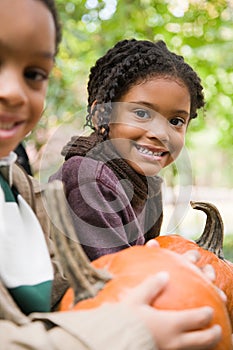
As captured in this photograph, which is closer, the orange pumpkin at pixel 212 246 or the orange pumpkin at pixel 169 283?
the orange pumpkin at pixel 169 283

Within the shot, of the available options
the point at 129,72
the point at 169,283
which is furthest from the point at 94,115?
the point at 169,283

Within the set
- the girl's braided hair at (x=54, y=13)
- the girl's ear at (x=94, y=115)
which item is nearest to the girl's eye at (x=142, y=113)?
the girl's ear at (x=94, y=115)

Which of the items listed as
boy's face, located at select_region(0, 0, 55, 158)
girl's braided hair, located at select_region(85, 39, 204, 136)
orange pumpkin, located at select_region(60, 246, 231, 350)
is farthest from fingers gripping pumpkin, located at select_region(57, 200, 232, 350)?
girl's braided hair, located at select_region(85, 39, 204, 136)

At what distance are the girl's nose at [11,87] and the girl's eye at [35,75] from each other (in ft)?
0.09

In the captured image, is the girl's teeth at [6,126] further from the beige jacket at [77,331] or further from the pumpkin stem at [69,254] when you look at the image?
the beige jacket at [77,331]

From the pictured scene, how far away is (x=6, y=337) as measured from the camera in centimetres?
70

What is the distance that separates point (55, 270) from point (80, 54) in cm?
229

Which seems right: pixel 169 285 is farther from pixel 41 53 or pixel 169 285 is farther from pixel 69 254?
pixel 41 53

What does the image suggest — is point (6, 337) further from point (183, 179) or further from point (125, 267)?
point (183, 179)

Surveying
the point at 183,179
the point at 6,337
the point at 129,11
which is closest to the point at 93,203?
the point at 6,337

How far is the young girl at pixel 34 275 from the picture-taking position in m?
0.69

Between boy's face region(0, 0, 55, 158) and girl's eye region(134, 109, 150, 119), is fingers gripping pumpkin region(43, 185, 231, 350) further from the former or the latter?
girl's eye region(134, 109, 150, 119)

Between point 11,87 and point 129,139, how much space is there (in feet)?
2.15

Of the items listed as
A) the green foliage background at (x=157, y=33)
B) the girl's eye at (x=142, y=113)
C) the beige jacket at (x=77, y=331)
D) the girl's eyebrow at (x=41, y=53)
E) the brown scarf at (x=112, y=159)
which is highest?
the green foliage background at (x=157, y=33)
